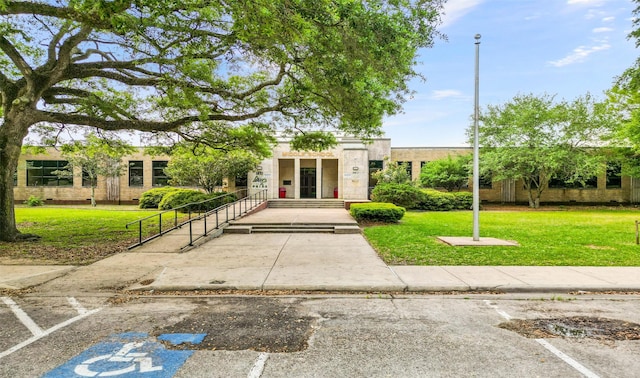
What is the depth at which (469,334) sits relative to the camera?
4.45 m

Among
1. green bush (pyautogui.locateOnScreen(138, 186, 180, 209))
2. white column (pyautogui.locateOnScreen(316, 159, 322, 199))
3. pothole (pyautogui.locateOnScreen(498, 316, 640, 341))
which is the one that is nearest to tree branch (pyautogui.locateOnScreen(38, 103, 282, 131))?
pothole (pyautogui.locateOnScreen(498, 316, 640, 341))

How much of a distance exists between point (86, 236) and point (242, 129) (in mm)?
7230

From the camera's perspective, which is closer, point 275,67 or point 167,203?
point 275,67

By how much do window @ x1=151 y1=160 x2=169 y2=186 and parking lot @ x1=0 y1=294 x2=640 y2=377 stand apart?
1097 inches

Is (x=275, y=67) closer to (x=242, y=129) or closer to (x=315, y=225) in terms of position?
(x=242, y=129)

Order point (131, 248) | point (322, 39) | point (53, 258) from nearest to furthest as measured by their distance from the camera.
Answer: point (322, 39) < point (53, 258) < point (131, 248)

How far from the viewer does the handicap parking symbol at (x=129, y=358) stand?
11.3ft

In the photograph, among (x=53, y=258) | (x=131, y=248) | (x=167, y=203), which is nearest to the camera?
(x=53, y=258)

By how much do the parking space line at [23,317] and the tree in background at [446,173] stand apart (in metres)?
26.6

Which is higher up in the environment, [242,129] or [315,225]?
[242,129]

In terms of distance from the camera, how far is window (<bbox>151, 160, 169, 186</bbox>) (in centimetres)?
Result: 3222

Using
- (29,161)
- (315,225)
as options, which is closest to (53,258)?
(315,225)

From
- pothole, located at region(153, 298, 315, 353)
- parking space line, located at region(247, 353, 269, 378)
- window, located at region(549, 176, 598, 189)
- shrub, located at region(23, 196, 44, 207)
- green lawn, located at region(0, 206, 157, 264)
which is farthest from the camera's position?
window, located at region(549, 176, 598, 189)

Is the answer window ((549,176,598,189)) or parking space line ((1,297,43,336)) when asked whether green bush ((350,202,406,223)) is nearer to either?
parking space line ((1,297,43,336))
